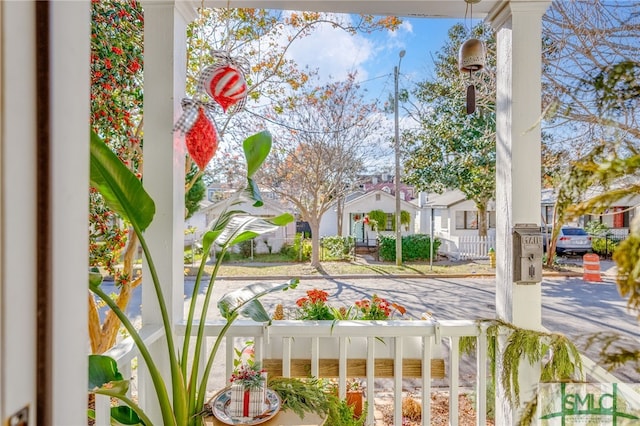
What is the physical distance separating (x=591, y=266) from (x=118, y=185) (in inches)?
86.5

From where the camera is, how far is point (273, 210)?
2.96 meters

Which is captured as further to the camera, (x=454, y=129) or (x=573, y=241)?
(x=454, y=129)

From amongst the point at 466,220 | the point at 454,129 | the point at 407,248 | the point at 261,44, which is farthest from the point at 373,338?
the point at 466,220

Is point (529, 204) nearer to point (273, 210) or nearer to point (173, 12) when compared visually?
point (173, 12)

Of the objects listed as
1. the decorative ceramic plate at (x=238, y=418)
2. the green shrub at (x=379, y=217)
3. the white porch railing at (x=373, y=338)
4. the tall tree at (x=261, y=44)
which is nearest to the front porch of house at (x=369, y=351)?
the white porch railing at (x=373, y=338)

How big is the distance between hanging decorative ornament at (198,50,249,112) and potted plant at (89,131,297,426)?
0.19m

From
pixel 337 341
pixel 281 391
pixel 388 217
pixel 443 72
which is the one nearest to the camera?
pixel 281 391

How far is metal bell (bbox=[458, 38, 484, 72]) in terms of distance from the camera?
1.48 m

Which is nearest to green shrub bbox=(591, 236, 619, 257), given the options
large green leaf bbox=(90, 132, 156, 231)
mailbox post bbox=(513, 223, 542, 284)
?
mailbox post bbox=(513, 223, 542, 284)

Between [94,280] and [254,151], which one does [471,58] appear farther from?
[94,280]

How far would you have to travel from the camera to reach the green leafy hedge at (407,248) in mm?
3785

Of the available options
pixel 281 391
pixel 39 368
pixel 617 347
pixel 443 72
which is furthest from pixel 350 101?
pixel 39 368

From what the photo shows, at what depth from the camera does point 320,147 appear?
3080mm

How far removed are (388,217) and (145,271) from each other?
4.28 m
